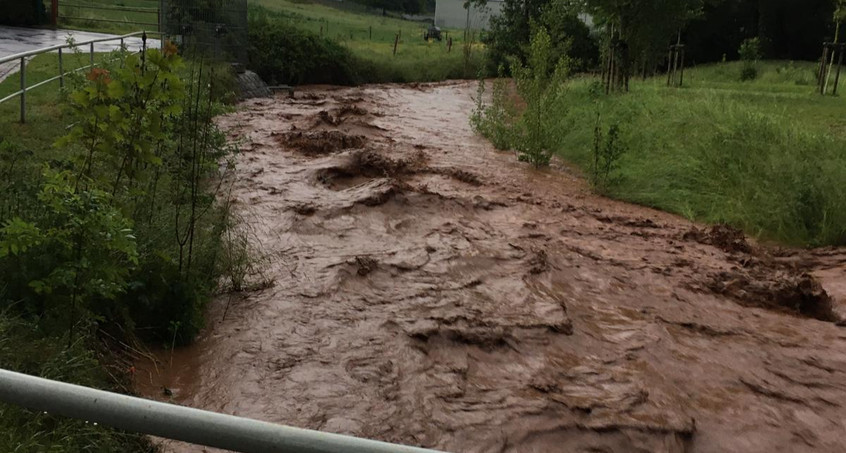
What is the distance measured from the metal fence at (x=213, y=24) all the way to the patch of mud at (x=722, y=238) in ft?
43.2

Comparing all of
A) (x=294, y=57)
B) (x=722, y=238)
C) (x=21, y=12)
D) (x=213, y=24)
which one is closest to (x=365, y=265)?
(x=722, y=238)

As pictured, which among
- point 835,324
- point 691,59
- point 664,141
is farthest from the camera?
point 691,59

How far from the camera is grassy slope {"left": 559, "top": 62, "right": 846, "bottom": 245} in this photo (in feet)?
31.3

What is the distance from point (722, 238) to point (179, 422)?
341 inches

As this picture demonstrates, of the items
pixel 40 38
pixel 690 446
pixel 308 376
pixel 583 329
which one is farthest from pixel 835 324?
pixel 40 38

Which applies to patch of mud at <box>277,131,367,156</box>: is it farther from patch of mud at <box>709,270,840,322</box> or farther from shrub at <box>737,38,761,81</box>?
shrub at <box>737,38,761,81</box>

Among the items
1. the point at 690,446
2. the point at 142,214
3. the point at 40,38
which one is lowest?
the point at 690,446

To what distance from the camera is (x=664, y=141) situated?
1298 centimetres

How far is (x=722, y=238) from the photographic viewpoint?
934 cm

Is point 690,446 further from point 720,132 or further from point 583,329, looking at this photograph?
point 720,132

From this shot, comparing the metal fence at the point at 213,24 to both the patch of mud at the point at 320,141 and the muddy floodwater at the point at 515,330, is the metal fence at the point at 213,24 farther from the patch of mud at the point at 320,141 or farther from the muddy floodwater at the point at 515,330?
the muddy floodwater at the point at 515,330

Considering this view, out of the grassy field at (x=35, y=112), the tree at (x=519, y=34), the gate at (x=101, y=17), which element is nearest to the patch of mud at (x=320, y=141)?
the grassy field at (x=35, y=112)

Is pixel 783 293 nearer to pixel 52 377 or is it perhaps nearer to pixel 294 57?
pixel 52 377

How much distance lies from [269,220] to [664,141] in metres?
6.89
